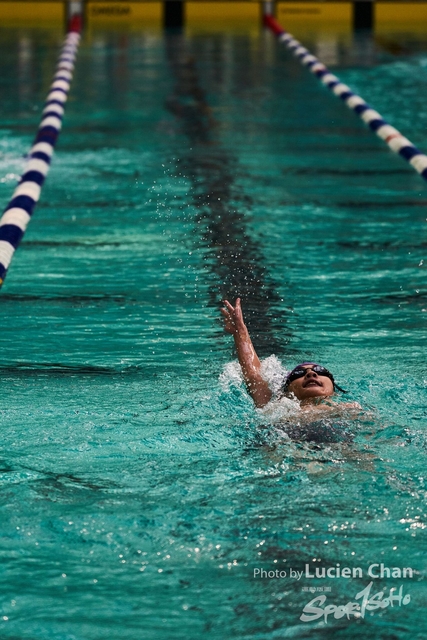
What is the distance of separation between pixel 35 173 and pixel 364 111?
3398mm

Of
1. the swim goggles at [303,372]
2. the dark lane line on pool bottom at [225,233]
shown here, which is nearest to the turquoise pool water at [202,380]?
the dark lane line on pool bottom at [225,233]

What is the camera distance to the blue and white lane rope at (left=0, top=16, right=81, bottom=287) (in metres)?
5.53

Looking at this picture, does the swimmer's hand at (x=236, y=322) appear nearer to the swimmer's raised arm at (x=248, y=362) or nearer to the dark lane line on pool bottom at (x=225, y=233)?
the swimmer's raised arm at (x=248, y=362)

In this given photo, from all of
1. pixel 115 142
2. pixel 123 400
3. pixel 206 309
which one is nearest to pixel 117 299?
pixel 206 309

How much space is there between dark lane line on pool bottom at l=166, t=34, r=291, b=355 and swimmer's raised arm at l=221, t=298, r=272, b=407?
301mm

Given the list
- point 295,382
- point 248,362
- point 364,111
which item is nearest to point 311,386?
point 295,382

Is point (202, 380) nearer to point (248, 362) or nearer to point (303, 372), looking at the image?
point (248, 362)

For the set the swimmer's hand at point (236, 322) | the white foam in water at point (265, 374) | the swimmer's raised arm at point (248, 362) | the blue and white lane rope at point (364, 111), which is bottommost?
the blue and white lane rope at point (364, 111)

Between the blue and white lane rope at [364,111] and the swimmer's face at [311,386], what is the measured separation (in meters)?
3.48

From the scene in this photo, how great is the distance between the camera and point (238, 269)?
17.7 ft

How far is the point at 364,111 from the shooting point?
9.49m

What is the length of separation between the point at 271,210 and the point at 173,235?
721mm

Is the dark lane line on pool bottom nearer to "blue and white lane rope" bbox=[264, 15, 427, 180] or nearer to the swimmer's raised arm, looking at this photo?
the swimmer's raised arm

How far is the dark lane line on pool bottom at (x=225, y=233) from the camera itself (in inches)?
187
